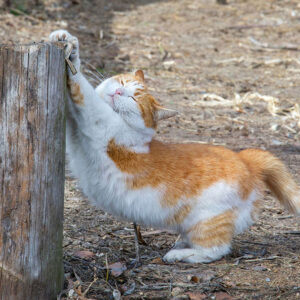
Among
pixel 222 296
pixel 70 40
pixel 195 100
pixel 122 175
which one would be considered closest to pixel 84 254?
pixel 122 175

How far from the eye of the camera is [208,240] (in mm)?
3305

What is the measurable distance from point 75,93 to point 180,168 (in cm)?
88

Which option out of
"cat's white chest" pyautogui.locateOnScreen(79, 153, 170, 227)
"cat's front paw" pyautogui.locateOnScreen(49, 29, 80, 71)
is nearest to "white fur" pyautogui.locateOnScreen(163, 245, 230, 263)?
"cat's white chest" pyautogui.locateOnScreen(79, 153, 170, 227)

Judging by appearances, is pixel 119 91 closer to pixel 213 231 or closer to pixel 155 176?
pixel 155 176

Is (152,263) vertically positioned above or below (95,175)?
below

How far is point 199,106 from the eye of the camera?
22.8ft

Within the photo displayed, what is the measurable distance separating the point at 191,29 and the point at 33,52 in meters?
8.46

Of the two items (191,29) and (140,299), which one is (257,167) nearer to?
(140,299)

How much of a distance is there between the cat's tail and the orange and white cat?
28 mm

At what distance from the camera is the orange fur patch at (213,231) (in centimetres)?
330

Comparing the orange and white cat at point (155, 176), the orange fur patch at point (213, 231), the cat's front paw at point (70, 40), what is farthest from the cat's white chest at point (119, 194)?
the cat's front paw at point (70, 40)

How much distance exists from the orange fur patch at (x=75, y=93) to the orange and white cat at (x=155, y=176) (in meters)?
0.14

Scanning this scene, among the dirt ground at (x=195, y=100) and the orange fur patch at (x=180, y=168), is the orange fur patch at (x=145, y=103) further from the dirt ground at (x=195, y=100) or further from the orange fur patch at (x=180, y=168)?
the dirt ground at (x=195, y=100)

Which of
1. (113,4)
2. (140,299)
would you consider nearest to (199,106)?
(140,299)
